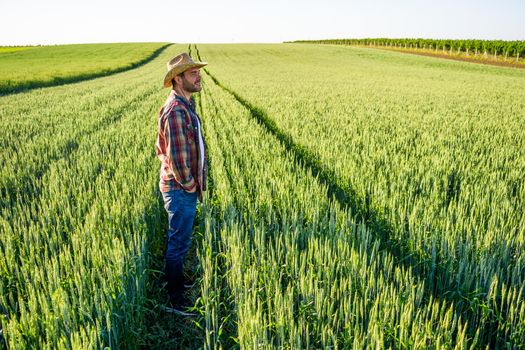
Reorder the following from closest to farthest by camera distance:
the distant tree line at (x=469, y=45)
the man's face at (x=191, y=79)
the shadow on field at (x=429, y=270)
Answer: the shadow on field at (x=429, y=270) < the man's face at (x=191, y=79) < the distant tree line at (x=469, y=45)

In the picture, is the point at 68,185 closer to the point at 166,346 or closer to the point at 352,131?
the point at 166,346

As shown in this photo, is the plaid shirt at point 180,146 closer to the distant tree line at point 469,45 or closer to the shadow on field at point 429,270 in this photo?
the shadow on field at point 429,270

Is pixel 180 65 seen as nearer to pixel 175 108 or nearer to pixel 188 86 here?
pixel 188 86

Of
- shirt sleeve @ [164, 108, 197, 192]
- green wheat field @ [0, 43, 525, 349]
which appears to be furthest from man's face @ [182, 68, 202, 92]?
green wheat field @ [0, 43, 525, 349]

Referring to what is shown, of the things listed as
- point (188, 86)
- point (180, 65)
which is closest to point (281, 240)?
point (188, 86)

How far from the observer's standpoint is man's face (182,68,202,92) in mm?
3193

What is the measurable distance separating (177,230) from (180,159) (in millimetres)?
655

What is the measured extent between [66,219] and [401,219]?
3.53 metres

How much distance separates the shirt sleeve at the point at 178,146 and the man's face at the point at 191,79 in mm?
257

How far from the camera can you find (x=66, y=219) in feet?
13.5

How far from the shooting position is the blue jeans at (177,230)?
3.29 metres

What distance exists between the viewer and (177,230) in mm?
3326

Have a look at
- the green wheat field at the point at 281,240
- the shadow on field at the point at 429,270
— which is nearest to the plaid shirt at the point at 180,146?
the green wheat field at the point at 281,240

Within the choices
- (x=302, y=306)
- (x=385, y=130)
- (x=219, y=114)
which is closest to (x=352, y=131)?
(x=385, y=130)
